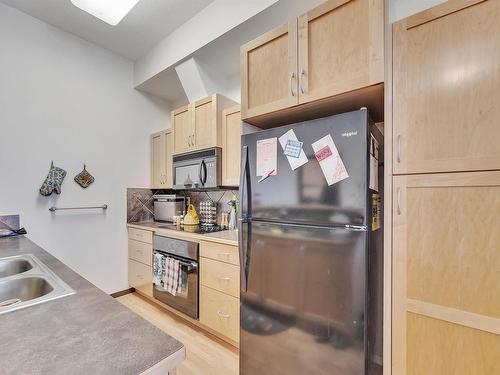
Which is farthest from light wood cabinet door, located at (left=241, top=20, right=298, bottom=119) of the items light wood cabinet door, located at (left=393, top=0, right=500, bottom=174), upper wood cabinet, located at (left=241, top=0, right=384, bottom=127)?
light wood cabinet door, located at (left=393, top=0, right=500, bottom=174)

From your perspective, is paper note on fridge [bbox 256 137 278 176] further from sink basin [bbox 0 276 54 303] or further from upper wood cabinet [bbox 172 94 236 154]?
sink basin [bbox 0 276 54 303]

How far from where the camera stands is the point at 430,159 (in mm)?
1092

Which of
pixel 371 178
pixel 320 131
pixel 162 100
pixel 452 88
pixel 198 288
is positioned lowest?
pixel 198 288

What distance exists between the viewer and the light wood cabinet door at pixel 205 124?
237 cm

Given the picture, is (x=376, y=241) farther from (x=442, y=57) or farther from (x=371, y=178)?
(x=442, y=57)

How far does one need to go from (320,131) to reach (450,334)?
1.03 meters

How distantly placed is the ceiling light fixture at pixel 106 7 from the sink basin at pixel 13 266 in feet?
4.66

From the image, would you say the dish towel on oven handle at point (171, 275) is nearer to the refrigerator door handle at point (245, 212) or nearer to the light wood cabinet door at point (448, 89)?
the refrigerator door handle at point (245, 212)

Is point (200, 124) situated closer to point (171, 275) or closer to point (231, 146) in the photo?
point (231, 146)

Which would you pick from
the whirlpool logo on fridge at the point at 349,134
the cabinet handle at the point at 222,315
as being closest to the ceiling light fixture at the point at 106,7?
the whirlpool logo on fridge at the point at 349,134

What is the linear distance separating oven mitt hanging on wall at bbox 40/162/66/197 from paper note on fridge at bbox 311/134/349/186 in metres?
2.51

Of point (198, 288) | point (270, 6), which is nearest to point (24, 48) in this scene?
point (270, 6)

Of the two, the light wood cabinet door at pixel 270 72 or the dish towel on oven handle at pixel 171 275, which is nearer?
the light wood cabinet door at pixel 270 72

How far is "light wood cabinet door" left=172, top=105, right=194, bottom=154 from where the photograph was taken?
2602 mm
